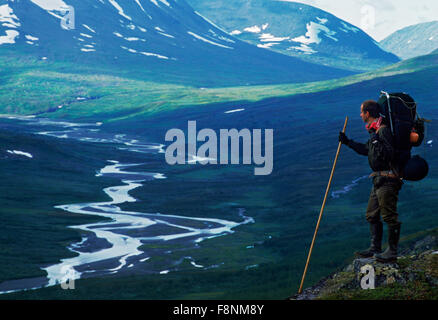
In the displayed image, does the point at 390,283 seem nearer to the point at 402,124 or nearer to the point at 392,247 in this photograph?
the point at 392,247

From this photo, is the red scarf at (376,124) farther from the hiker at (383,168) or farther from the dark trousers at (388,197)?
the dark trousers at (388,197)

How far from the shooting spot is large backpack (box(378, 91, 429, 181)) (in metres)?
16.7

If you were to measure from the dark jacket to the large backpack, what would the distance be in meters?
0.18

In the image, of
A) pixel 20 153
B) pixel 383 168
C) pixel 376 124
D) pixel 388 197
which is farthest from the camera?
pixel 20 153

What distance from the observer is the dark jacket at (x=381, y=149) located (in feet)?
54.6

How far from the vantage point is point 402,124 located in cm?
1673

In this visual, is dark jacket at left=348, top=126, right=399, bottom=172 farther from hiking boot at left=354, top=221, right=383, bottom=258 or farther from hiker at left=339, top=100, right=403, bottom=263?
hiking boot at left=354, top=221, right=383, bottom=258

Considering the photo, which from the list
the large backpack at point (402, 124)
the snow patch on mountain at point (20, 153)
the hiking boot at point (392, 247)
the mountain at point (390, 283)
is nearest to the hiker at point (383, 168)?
the hiking boot at point (392, 247)

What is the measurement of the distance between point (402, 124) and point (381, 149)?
0.76 metres

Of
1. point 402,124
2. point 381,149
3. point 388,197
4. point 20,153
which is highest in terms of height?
point 20,153

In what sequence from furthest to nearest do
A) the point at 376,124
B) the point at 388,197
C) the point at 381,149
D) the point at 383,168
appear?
the point at 376,124
the point at 383,168
the point at 388,197
the point at 381,149

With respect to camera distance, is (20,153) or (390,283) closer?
(390,283)

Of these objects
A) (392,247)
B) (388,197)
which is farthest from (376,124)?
(392,247)
